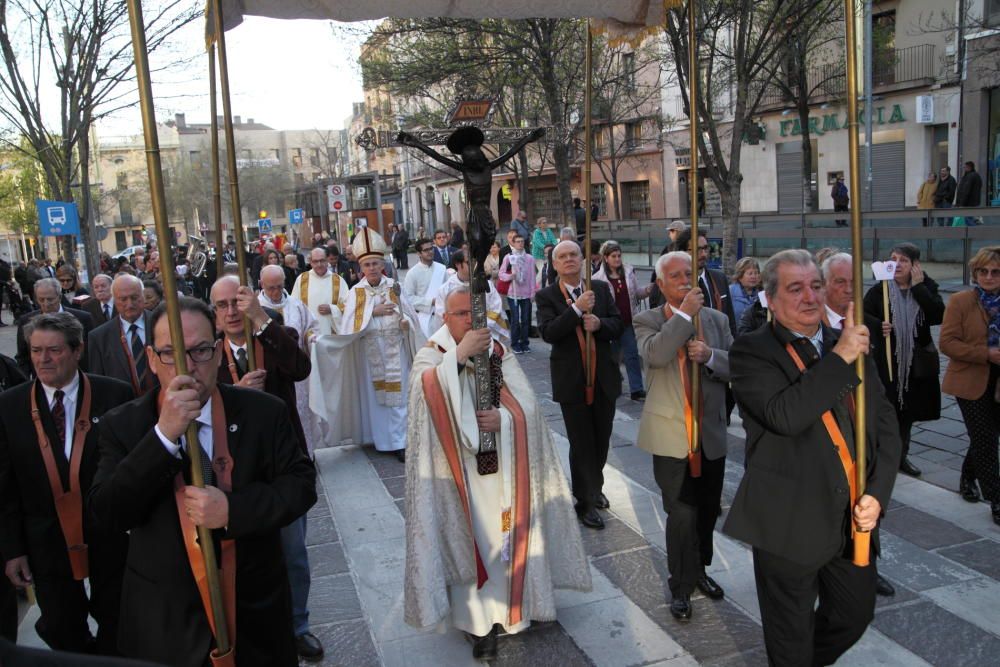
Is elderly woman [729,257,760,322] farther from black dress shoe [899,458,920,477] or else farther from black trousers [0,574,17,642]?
black trousers [0,574,17,642]

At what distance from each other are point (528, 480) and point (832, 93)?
28092 millimetres

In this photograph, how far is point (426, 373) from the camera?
3820 mm

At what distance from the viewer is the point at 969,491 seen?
551cm

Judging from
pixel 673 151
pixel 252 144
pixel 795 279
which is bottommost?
pixel 795 279

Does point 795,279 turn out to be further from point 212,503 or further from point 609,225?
point 609,225

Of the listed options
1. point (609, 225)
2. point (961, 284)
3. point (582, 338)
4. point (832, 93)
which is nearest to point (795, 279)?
point (582, 338)

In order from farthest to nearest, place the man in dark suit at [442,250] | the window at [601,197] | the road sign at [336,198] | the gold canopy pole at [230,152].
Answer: the window at [601,197] → the road sign at [336,198] → the man in dark suit at [442,250] → the gold canopy pole at [230,152]

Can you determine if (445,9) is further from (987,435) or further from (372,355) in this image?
(987,435)

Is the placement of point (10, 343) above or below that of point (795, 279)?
below

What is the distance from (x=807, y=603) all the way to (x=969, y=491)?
10.5ft

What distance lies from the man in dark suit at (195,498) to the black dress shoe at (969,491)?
4.66m

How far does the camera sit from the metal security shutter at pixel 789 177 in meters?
30.4

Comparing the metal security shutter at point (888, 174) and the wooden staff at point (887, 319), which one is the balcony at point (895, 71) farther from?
the wooden staff at point (887, 319)

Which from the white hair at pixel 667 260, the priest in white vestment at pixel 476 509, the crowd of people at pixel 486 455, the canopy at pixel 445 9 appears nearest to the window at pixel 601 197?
the crowd of people at pixel 486 455
